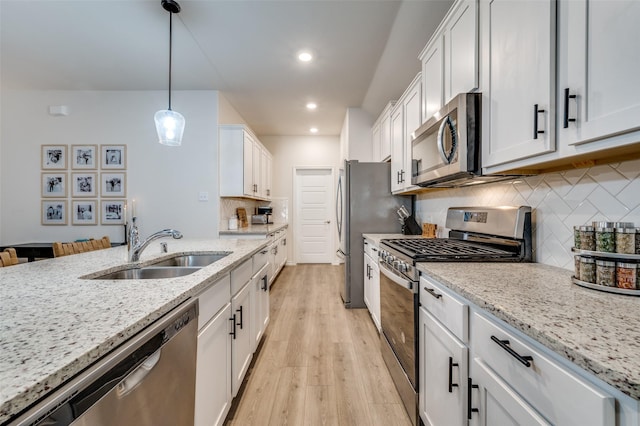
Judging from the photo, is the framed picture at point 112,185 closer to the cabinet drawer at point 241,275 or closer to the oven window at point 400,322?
the cabinet drawer at point 241,275

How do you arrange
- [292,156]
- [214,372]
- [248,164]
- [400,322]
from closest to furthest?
[214,372] < [400,322] < [248,164] < [292,156]

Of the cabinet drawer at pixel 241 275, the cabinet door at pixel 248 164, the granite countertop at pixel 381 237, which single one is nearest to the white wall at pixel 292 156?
the cabinet door at pixel 248 164

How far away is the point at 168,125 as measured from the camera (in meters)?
2.18

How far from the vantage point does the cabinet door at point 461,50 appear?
1.43 m

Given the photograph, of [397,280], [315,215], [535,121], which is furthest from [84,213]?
[535,121]

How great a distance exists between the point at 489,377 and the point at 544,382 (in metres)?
0.24

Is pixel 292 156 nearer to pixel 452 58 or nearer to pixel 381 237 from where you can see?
pixel 381 237

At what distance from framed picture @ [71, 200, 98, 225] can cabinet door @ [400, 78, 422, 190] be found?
3.91 metres

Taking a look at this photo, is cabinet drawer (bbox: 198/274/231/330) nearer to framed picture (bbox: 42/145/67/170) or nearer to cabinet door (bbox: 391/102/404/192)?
cabinet door (bbox: 391/102/404/192)

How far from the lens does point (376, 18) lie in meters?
2.26

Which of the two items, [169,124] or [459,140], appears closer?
[459,140]

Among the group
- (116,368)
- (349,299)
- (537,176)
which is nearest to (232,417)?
(116,368)

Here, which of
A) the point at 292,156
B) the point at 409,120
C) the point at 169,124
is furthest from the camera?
the point at 292,156

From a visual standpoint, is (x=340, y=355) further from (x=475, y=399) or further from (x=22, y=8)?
(x=22, y=8)
